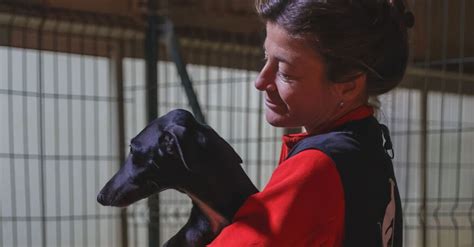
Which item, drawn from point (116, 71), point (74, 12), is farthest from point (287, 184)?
point (116, 71)

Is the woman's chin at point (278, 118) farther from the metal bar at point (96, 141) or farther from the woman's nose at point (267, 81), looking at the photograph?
the metal bar at point (96, 141)

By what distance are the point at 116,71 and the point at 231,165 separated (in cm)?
167

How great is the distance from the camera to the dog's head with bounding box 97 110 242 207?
1.97 ft

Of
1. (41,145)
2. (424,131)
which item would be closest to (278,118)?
(41,145)

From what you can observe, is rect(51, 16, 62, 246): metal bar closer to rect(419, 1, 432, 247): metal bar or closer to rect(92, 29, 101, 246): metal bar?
rect(92, 29, 101, 246): metal bar

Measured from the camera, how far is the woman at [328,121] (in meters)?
0.52

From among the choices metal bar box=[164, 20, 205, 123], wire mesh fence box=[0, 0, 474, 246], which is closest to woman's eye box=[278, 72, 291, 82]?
metal bar box=[164, 20, 205, 123]

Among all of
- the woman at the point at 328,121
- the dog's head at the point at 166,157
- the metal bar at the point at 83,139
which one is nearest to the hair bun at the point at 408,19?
the woman at the point at 328,121

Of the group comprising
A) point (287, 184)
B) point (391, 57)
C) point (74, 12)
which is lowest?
point (287, 184)

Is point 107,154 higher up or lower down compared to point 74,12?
lower down

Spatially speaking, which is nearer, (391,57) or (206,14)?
(391,57)

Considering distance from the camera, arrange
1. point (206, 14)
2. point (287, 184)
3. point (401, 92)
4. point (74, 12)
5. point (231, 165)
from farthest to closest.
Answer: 1. point (401, 92)
2. point (206, 14)
3. point (74, 12)
4. point (231, 165)
5. point (287, 184)

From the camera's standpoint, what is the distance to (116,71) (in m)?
2.22

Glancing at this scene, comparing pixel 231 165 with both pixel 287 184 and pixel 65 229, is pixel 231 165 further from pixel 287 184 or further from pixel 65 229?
pixel 65 229
